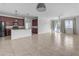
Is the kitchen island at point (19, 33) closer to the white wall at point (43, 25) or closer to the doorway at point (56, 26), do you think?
the white wall at point (43, 25)

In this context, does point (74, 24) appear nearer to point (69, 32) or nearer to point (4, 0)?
point (69, 32)

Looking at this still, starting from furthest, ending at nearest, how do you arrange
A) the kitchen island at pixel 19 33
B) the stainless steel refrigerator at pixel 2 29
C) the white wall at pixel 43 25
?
1. the white wall at pixel 43 25
2. the stainless steel refrigerator at pixel 2 29
3. the kitchen island at pixel 19 33

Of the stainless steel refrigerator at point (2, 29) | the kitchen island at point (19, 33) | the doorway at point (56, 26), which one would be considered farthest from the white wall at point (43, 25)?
the stainless steel refrigerator at point (2, 29)

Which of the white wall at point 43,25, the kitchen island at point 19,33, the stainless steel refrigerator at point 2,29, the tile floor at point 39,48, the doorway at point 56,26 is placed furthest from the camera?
the doorway at point 56,26

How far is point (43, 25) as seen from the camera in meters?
15.9

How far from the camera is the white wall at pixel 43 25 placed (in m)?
14.9

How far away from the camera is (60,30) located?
16.5 metres

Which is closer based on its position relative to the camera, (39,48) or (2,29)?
(39,48)

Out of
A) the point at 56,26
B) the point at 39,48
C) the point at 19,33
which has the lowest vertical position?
the point at 39,48

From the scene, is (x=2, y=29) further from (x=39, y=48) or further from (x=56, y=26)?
(x=56, y=26)

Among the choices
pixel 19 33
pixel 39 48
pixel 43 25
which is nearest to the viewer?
pixel 39 48

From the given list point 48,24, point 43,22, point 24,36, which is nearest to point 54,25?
point 48,24

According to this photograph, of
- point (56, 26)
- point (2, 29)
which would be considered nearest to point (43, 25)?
point (56, 26)

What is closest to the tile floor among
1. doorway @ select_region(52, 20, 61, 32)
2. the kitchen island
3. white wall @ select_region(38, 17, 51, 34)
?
the kitchen island
